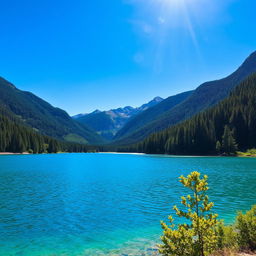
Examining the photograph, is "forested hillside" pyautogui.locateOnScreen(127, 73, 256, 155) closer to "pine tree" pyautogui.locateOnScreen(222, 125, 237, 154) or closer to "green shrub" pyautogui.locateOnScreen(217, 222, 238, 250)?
"pine tree" pyautogui.locateOnScreen(222, 125, 237, 154)

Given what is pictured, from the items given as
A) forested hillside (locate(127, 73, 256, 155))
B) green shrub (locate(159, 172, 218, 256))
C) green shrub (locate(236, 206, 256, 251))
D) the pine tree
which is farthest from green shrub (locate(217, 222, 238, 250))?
forested hillside (locate(127, 73, 256, 155))

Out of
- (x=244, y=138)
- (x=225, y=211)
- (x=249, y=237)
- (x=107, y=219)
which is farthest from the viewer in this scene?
(x=244, y=138)

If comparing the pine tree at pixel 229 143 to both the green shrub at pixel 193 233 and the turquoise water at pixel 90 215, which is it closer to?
the turquoise water at pixel 90 215

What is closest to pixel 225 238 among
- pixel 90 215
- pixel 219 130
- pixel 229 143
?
pixel 90 215

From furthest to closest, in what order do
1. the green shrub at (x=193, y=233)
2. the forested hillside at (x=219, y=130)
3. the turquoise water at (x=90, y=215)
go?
the forested hillside at (x=219, y=130), the turquoise water at (x=90, y=215), the green shrub at (x=193, y=233)

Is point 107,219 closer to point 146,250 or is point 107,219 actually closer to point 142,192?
point 146,250

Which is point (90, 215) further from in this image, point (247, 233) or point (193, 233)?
point (193, 233)

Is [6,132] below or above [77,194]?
above

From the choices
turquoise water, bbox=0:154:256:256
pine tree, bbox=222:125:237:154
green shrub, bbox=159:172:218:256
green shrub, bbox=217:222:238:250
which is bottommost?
turquoise water, bbox=0:154:256:256

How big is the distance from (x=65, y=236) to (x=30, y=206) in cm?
1178

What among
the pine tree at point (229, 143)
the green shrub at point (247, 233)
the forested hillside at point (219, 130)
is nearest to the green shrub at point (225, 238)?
the green shrub at point (247, 233)

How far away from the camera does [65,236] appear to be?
20.0 metres

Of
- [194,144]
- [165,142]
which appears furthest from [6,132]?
[194,144]

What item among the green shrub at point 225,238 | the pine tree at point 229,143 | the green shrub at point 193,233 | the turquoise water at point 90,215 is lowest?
the turquoise water at point 90,215
